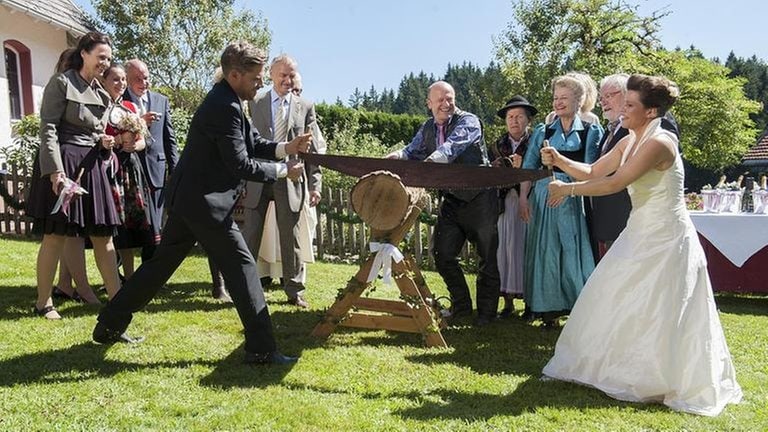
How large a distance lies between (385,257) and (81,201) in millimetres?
2562

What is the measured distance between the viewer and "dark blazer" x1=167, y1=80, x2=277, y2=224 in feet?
13.1

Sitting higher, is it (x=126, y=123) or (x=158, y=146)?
(x=126, y=123)

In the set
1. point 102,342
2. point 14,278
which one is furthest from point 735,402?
point 14,278

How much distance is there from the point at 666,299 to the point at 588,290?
49cm

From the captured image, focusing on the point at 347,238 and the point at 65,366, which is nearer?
the point at 65,366

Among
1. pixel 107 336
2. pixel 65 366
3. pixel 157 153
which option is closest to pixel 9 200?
pixel 157 153

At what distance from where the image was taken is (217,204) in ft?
13.3

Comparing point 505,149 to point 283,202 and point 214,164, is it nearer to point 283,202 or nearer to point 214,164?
point 283,202

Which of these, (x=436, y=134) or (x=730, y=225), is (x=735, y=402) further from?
(x=730, y=225)

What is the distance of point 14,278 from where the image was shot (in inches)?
271

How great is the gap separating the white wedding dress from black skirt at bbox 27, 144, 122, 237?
386cm

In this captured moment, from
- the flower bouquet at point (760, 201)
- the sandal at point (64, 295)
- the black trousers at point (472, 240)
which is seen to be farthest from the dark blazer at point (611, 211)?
the sandal at point (64, 295)

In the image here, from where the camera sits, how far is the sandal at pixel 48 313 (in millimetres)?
5141

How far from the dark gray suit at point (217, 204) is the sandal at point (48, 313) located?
1320 millimetres
